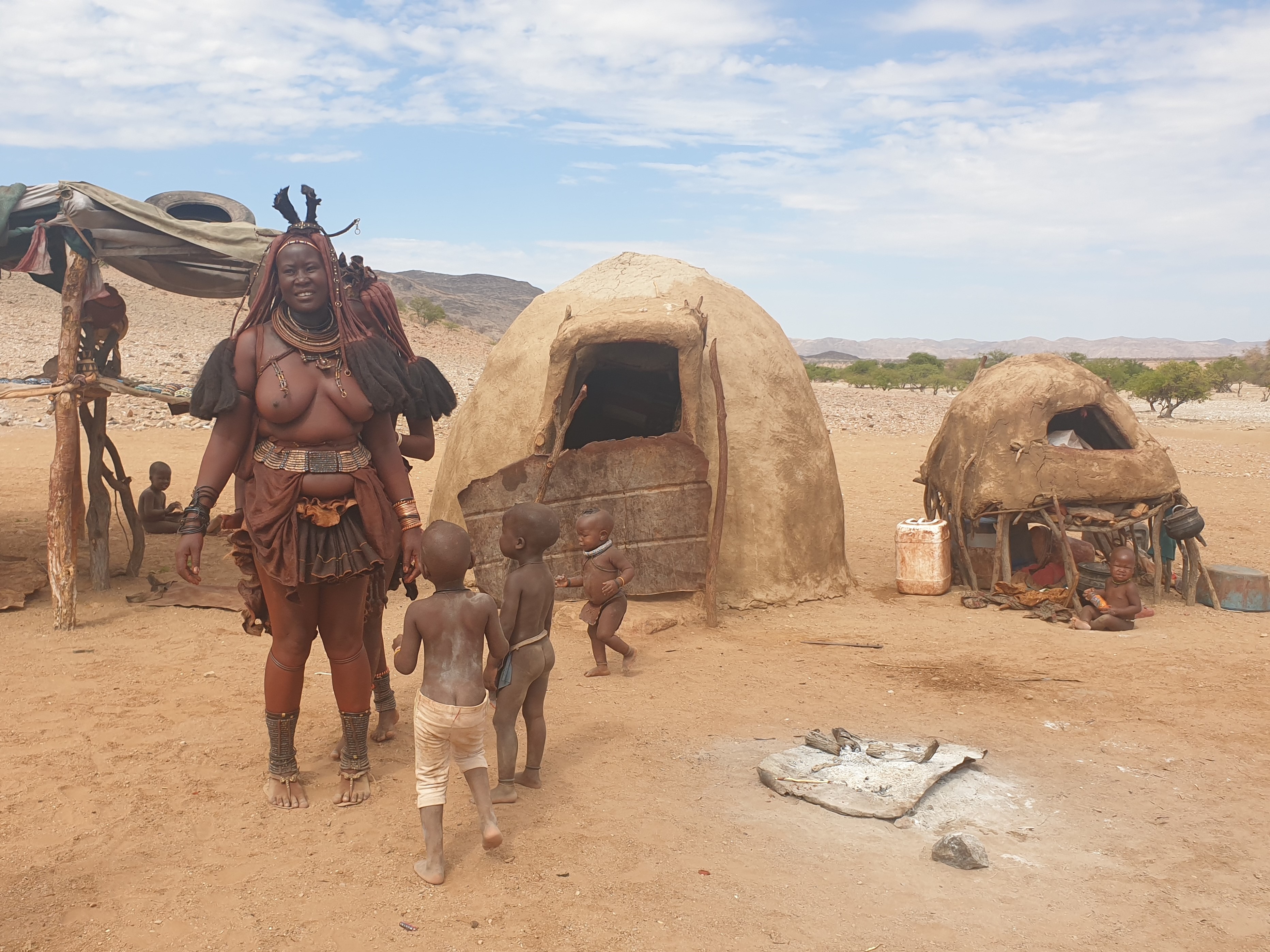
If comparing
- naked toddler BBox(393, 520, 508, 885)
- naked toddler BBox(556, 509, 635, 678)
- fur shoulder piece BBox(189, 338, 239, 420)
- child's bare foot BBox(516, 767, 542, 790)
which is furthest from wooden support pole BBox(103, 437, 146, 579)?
naked toddler BBox(393, 520, 508, 885)

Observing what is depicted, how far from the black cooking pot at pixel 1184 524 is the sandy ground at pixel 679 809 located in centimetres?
77

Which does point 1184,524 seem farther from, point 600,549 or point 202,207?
point 202,207

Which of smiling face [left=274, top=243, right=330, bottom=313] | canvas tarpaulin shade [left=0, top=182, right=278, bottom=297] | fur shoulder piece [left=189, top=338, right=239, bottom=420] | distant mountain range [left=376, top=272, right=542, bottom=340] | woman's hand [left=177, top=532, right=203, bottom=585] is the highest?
distant mountain range [left=376, top=272, right=542, bottom=340]

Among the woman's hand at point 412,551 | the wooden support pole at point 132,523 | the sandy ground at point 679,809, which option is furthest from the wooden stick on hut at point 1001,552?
the wooden support pole at point 132,523

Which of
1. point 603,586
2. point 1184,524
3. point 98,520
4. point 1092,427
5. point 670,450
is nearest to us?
point 603,586

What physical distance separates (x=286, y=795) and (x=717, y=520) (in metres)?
3.39

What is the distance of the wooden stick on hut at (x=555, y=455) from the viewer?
6.25 meters

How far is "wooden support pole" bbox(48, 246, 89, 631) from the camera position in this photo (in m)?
6.12

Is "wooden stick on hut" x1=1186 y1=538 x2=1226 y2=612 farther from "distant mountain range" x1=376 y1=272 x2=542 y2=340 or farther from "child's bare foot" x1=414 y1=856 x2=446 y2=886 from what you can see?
"distant mountain range" x1=376 y1=272 x2=542 y2=340

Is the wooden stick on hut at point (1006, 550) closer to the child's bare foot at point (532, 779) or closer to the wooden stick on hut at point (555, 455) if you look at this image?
the wooden stick on hut at point (555, 455)

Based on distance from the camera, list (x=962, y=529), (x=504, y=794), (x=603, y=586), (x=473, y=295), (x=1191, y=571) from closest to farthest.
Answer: (x=504, y=794) < (x=603, y=586) < (x=1191, y=571) < (x=962, y=529) < (x=473, y=295)

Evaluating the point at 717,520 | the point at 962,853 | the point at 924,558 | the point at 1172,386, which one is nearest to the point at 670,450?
the point at 717,520

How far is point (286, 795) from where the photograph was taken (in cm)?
360

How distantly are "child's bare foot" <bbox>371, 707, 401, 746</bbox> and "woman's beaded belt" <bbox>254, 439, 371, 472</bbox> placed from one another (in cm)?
130
